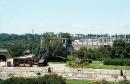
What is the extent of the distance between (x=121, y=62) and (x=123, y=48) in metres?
13.4

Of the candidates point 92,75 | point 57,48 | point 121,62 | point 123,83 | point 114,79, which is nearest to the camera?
point 123,83

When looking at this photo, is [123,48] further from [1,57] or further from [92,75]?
[92,75]

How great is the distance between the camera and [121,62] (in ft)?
138

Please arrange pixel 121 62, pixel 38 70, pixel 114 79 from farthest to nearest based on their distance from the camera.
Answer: pixel 121 62 < pixel 38 70 < pixel 114 79

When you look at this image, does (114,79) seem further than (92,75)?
No

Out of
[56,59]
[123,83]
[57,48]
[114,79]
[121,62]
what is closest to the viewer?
[123,83]

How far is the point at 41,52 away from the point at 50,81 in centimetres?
3275

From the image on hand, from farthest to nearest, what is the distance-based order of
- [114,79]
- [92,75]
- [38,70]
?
1. [38,70]
2. [92,75]
3. [114,79]

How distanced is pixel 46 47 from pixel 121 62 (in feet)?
48.9

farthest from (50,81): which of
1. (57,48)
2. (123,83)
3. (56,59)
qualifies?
(57,48)

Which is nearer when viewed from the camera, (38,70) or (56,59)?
(38,70)

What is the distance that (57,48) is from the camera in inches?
2096

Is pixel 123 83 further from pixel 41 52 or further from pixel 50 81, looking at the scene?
pixel 41 52

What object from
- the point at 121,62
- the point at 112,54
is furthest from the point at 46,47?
the point at 121,62
